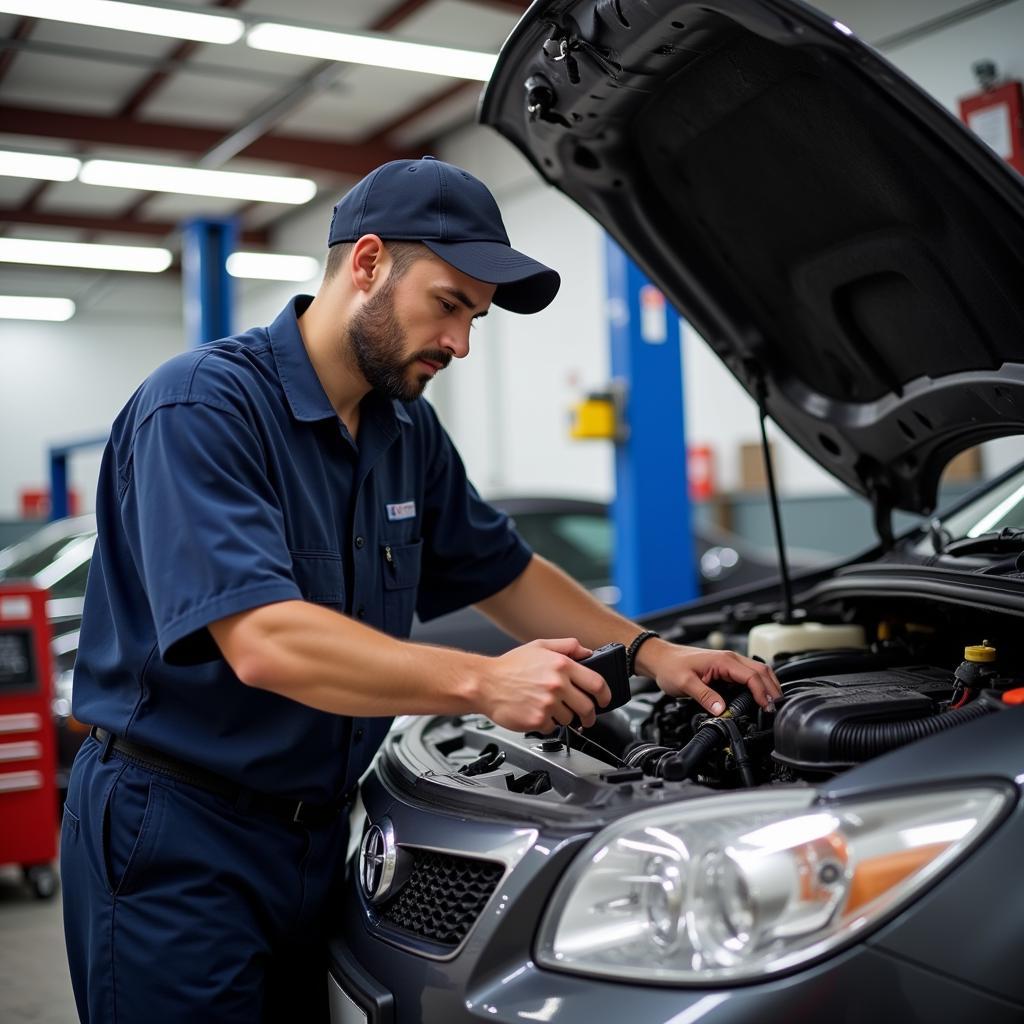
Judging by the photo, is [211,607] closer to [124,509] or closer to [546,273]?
[124,509]

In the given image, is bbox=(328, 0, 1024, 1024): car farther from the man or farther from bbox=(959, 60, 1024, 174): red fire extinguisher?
bbox=(959, 60, 1024, 174): red fire extinguisher

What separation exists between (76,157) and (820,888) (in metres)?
8.51

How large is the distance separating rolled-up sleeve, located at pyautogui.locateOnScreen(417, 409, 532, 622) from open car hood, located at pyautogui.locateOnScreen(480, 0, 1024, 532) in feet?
1.83

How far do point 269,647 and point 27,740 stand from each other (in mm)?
2928

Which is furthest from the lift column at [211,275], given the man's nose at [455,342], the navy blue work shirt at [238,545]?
the man's nose at [455,342]

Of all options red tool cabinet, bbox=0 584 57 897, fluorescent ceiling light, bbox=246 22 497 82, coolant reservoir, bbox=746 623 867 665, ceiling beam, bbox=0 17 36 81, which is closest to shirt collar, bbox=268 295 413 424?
coolant reservoir, bbox=746 623 867 665

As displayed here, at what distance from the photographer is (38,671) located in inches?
150

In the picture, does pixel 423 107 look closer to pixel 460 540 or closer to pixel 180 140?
pixel 180 140

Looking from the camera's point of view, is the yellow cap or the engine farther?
the yellow cap

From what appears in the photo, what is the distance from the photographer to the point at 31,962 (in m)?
3.08

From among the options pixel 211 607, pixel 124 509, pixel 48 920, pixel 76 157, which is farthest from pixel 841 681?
pixel 76 157

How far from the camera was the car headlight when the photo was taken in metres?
1.01

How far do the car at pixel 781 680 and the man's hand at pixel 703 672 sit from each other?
0.03 metres

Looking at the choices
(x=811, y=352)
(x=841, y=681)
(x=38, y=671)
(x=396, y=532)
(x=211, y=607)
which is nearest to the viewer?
(x=211, y=607)
